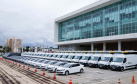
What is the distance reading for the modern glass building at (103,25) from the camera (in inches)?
1634

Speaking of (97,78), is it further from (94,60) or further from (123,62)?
(94,60)

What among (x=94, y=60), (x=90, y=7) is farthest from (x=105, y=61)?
(x=90, y=7)

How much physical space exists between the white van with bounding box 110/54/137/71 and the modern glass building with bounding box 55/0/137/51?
633 inches

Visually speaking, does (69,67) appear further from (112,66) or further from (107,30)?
(107,30)

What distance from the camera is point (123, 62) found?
22703mm

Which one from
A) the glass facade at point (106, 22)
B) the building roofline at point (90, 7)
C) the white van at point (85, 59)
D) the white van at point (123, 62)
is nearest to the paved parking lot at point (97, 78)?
the white van at point (123, 62)

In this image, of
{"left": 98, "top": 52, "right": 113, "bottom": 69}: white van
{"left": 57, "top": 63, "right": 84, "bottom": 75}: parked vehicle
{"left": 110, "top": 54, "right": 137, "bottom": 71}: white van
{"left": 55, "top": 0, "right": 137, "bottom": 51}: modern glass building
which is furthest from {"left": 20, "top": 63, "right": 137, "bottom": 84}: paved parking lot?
{"left": 55, "top": 0, "right": 137, "bottom": 51}: modern glass building

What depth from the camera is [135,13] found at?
130 ft

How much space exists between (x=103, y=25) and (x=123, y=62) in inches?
1110

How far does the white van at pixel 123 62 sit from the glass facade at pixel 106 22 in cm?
1806

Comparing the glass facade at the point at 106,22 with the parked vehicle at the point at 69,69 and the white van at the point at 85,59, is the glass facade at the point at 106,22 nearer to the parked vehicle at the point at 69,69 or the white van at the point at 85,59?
the white van at the point at 85,59

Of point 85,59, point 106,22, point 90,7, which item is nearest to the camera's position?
point 85,59

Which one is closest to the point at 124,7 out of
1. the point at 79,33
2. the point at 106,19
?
the point at 106,19

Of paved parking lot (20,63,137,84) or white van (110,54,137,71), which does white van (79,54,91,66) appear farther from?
paved parking lot (20,63,137,84)
